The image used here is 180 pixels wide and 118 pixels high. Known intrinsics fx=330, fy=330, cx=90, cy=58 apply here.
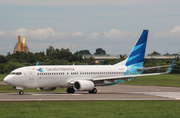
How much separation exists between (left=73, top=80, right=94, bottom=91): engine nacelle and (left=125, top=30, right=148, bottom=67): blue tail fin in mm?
9150

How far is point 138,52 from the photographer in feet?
168

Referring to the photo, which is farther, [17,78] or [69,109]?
[17,78]

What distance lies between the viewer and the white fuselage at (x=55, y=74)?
41375 millimetres

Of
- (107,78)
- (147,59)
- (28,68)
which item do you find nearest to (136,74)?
(107,78)

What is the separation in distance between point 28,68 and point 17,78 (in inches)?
83.6

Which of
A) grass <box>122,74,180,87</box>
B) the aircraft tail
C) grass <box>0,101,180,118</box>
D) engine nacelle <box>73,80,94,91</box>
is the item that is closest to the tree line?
grass <box>122,74,180,87</box>

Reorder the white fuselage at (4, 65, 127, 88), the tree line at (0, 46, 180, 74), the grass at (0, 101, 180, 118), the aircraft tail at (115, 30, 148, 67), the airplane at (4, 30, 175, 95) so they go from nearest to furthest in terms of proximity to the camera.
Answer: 1. the grass at (0, 101, 180, 118)
2. the white fuselage at (4, 65, 127, 88)
3. the airplane at (4, 30, 175, 95)
4. the aircraft tail at (115, 30, 148, 67)
5. the tree line at (0, 46, 180, 74)

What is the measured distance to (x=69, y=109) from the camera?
Answer: 25375 mm

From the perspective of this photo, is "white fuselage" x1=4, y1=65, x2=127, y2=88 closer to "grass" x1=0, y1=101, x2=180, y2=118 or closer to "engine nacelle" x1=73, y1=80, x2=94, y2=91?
"engine nacelle" x1=73, y1=80, x2=94, y2=91

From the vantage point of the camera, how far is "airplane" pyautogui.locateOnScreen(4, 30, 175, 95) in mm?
41625

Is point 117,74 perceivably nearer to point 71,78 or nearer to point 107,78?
point 107,78

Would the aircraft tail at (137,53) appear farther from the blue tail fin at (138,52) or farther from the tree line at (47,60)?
the tree line at (47,60)

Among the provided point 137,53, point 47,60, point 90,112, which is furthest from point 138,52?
point 47,60

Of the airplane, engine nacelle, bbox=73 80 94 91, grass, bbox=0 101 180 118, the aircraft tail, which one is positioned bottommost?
grass, bbox=0 101 180 118
